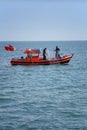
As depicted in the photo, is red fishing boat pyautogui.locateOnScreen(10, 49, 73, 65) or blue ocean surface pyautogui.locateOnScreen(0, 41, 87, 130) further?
red fishing boat pyautogui.locateOnScreen(10, 49, 73, 65)

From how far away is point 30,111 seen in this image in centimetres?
2131

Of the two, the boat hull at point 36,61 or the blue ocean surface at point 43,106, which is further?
the boat hull at point 36,61

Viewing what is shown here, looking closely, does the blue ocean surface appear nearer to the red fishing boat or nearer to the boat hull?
the red fishing boat

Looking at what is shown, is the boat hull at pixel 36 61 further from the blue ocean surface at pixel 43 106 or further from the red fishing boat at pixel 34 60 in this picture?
the blue ocean surface at pixel 43 106

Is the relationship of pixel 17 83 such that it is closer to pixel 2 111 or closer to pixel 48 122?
pixel 2 111

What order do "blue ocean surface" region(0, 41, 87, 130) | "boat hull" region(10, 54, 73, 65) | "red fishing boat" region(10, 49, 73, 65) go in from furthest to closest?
"boat hull" region(10, 54, 73, 65), "red fishing boat" region(10, 49, 73, 65), "blue ocean surface" region(0, 41, 87, 130)

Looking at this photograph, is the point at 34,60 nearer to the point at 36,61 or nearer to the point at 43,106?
the point at 36,61

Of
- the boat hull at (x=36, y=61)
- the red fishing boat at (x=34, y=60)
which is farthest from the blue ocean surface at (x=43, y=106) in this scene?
the boat hull at (x=36, y=61)

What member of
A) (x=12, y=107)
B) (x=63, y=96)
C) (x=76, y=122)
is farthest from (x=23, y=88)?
(x=76, y=122)

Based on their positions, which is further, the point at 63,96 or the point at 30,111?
the point at 63,96

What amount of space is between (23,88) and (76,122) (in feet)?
38.3

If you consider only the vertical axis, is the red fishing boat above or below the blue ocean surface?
above

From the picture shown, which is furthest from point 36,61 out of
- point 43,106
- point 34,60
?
point 43,106

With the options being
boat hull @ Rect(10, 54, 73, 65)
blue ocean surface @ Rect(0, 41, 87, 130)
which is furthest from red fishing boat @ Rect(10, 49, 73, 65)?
blue ocean surface @ Rect(0, 41, 87, 130)
